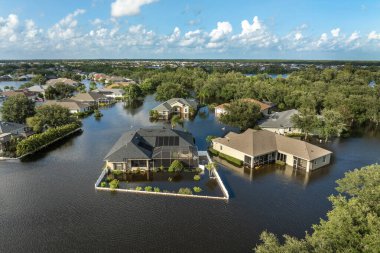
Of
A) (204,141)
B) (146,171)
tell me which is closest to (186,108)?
(204,141)

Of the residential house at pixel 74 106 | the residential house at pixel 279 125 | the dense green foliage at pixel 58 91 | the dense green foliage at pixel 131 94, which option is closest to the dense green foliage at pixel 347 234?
the residential house at pixel 279 125

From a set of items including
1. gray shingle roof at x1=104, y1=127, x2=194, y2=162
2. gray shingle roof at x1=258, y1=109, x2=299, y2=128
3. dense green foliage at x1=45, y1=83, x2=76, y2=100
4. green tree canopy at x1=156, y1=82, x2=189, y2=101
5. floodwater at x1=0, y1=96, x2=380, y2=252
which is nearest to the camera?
floodwater at x1=0, y1=96, x2=380, y2=252

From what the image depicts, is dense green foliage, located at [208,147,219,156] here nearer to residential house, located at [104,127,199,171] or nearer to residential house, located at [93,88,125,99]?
residential house, located at [104,127,199,171]

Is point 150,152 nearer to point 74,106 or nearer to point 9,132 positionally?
point 9,132

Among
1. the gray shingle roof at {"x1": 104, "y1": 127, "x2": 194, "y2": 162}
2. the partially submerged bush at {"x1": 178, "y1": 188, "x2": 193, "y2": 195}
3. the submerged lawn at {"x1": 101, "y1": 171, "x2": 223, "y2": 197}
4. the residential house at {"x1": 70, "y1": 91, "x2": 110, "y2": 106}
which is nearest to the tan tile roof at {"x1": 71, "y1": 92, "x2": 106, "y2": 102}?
the residential house at {"x1": 70, "y1": 91, "x2": 110, "y2": 106}

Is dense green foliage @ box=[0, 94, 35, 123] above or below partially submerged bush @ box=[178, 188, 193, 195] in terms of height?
above

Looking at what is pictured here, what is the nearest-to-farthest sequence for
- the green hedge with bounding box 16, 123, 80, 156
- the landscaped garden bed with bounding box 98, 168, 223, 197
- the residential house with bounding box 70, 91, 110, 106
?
1. the landscaped garden bed with bounding box 98, 168, 223, 197
2. the green hedge with bounding box 16, 123, 80, 156
3. the residential house with bounding box 70, 91, 110, 106

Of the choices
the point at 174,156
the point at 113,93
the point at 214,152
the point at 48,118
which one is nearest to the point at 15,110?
the point at 48,118
